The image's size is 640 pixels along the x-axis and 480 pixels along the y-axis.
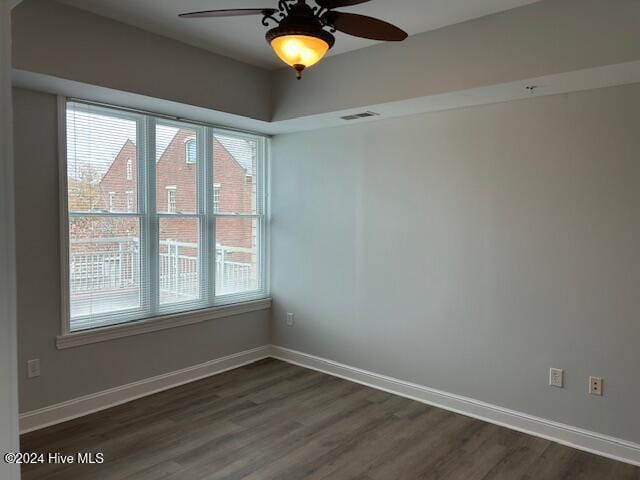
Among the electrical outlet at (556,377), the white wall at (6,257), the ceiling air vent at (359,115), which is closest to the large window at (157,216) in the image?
the ceiling air vent at (359,115)

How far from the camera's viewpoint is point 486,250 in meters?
3.34

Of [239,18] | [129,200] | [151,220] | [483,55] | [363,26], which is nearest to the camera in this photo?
[363,26]

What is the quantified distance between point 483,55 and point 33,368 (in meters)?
3.65

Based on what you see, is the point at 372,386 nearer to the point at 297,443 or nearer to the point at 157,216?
the point at 297,443

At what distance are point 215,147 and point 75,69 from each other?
4.98ft

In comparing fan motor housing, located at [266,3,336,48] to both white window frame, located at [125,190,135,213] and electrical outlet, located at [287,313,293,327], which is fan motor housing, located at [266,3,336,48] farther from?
electrical outlet, located at [287,313,293,327]

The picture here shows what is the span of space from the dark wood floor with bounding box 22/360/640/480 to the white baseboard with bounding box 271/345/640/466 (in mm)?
76

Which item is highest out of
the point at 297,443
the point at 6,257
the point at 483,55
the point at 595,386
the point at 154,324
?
the point at 483,55

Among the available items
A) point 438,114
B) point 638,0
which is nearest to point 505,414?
point 438,114

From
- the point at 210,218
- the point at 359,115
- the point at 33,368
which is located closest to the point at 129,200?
the point at 210,218

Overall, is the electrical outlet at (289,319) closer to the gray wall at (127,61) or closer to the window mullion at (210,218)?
the window mullion at (210,218)

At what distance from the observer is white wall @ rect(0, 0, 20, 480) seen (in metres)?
1.13

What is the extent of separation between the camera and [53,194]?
3182mm

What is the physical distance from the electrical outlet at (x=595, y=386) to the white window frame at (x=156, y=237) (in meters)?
2.95
